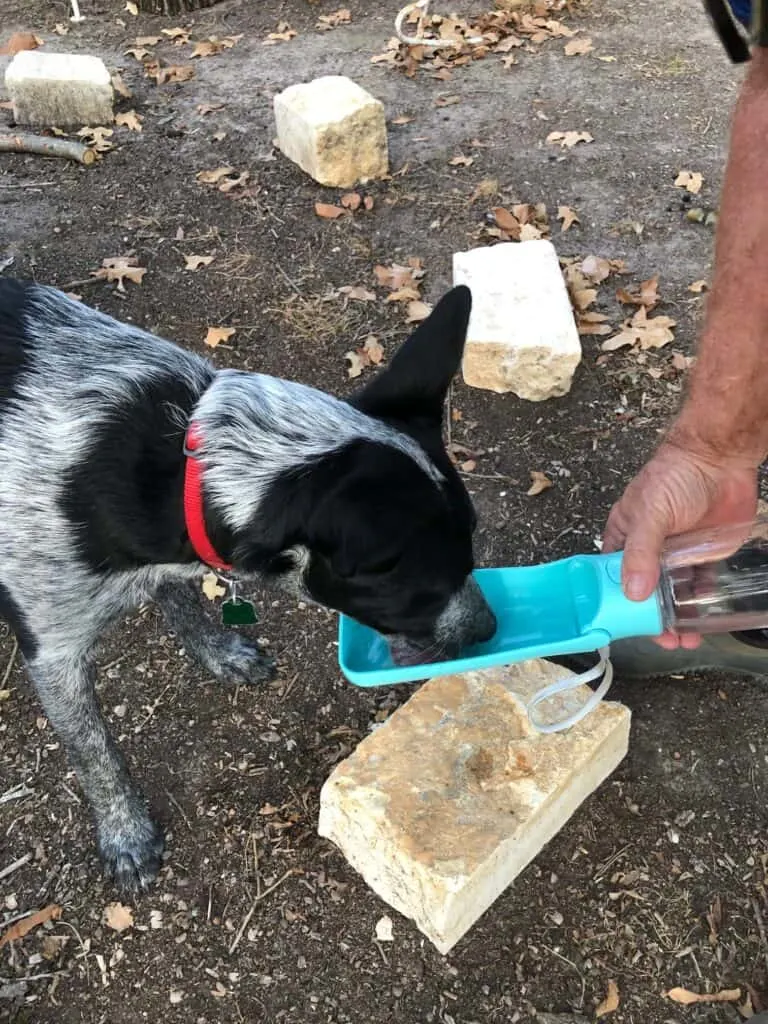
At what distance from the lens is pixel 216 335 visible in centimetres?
471

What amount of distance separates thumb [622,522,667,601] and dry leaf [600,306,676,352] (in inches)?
89.8

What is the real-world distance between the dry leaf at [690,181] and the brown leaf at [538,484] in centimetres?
269

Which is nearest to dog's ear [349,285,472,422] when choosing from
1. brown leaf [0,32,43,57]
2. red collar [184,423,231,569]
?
red collar [184,423,231,569]

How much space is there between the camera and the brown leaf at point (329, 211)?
550 centimetres

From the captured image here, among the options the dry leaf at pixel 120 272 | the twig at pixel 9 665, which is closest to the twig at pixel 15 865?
the twig at pixel 9 665

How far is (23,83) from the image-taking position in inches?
246

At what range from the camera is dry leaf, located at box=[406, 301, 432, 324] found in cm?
473

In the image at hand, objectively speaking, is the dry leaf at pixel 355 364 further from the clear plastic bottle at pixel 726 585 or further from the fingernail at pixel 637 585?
the fingernail at pixel 637 585

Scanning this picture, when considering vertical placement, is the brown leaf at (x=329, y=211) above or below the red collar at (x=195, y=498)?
below

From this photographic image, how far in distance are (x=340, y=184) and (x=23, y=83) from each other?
2513 mm

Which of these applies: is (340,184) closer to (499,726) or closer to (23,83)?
(23,83)

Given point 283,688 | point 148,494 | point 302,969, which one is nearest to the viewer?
point 148,494

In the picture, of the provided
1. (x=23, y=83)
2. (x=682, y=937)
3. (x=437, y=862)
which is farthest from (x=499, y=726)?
(x=23, y=83)

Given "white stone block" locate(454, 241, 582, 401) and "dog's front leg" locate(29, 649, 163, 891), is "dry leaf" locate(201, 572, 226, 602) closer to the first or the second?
"dog's front leg" locate(29, 649, 163, 891)
